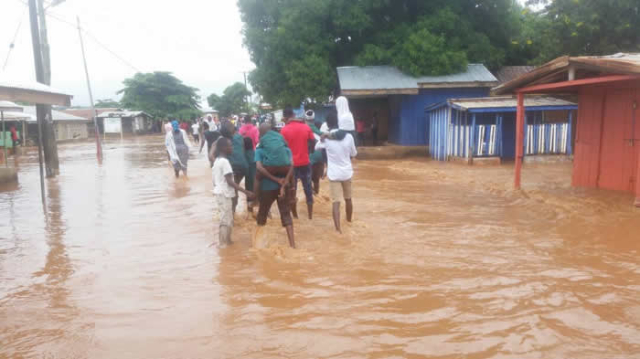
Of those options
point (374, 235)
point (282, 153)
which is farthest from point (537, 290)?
point (282, 153)

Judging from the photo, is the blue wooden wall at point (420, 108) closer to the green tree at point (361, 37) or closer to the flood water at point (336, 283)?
the green tree at point (361, 37)

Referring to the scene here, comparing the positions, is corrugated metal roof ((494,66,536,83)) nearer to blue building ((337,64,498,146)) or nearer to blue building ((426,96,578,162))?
blue building ((337,64,498,146))

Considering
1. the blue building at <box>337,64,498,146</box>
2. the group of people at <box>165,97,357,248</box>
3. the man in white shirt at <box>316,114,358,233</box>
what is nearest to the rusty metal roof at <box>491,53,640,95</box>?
the group of people at <box>165,97,357,248</box>

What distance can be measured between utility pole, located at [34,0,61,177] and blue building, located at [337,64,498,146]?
9.96 m

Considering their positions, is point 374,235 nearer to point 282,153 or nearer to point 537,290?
point 282,153

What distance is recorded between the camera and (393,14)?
74.9 ft

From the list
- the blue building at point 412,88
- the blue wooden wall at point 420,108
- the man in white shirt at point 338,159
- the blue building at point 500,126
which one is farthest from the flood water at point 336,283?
the blue wooden wall at point 420,108

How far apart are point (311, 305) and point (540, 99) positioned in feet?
50.8

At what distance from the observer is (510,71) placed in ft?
77.8

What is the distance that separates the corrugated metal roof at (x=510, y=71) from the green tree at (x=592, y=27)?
12.5ft

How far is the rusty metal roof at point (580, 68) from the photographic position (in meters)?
7.32

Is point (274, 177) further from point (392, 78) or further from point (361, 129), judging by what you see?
point (361, 129)

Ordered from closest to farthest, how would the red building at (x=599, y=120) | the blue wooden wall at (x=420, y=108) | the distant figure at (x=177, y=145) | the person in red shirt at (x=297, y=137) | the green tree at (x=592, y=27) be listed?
the person in red shirt at (x=297, y=137) < the red building at (x=599, y=120) < the distant figure at (x=177, y=145) < the green tree at (x=592, y=27) < the blue wooden wall at (x=420, y=108)

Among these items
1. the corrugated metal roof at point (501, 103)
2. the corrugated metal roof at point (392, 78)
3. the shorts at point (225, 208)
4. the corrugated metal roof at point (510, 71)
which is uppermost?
the corrugated metal roof at point (510, 71)
